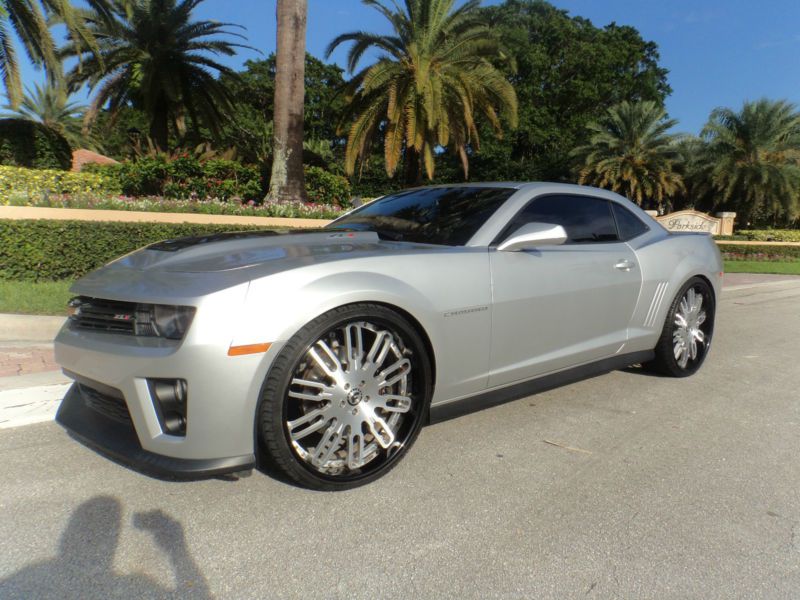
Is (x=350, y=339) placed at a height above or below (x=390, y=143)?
below

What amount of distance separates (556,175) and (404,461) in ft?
129

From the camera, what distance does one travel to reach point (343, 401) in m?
2.66

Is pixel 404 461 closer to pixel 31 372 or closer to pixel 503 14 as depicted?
pixel 31 372

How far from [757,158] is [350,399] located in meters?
32.4

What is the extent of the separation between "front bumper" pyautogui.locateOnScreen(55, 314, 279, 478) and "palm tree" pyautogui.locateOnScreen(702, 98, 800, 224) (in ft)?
103

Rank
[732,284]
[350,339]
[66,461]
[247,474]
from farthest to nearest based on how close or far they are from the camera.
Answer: [732,284]
[66,461]
[350,339]
[247,474]

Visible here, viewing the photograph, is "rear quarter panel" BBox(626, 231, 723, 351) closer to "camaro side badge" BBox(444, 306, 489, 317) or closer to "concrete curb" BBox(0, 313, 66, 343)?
"camaro side badge" BBox(444, 306, 489, 317)

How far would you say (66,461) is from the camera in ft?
9.97

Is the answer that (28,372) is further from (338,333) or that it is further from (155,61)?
(155,61)

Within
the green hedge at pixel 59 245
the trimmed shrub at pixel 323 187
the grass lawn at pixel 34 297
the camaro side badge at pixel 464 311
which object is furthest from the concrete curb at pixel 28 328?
the trimmed shrub at pixel 323 187

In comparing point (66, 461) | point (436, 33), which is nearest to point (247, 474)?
point (66, 461)

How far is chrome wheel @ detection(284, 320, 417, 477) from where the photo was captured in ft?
8.46

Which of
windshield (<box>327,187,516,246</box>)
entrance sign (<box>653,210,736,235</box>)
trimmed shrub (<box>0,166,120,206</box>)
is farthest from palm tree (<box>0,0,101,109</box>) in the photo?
entrance sign (<box>653,210,736,235</box>)

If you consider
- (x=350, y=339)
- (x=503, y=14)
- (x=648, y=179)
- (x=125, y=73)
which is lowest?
(x=350, y=339)
